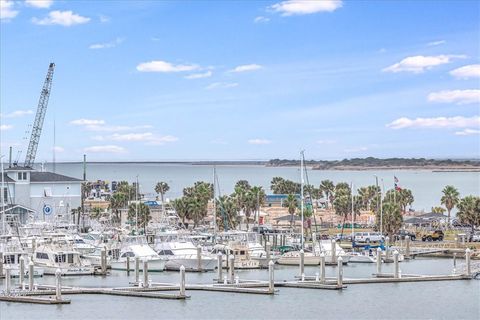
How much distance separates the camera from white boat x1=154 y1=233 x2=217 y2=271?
279 ft

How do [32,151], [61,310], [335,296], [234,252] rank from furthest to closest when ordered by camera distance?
[32,151], [234,252], [335,296], [61,310]

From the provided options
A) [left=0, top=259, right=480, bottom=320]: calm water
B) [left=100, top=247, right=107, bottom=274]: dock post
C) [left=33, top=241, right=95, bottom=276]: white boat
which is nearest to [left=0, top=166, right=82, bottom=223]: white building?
[left=33, top=241, right=95, bottom=276]: white boat

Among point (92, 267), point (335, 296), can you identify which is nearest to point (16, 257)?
point (92, 267)

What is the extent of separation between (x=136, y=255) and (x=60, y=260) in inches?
283

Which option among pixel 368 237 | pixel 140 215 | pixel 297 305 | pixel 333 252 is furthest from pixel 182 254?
pixel 140 215

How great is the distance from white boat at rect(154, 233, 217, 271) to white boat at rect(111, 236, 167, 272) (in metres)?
0.77

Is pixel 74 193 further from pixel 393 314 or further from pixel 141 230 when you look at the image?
pixel 393 314

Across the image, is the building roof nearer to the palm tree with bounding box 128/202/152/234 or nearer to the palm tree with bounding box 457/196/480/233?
the palm tree with bounding box 128/202/152/234

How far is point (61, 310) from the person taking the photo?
197 feet

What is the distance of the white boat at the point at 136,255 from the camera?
8553 centimetres

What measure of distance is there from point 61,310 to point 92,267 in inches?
879

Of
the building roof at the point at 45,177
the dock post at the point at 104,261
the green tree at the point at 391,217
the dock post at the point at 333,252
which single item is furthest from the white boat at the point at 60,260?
the building roof at the point at 45,177

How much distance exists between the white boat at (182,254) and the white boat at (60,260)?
7.53m

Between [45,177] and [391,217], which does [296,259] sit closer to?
[391,217]
